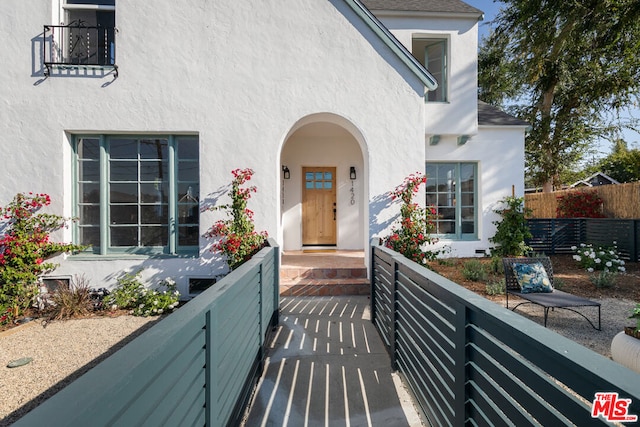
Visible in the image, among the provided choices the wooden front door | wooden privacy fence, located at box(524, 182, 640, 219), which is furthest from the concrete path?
wooden privacy fence, located at box(524, 182, 640, 219)

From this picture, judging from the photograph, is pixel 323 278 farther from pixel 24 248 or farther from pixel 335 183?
pixel 24 248

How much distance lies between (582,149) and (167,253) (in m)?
19.7

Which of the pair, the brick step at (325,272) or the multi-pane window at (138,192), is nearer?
the multi-pane window at (138,192)

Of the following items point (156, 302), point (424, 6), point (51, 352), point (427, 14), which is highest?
point (424, 6)

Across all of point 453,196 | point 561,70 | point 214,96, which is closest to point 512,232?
point 453,196

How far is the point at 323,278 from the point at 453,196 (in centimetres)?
443

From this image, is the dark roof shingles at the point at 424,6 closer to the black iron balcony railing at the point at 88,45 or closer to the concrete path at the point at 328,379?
the black iron balcony railing at the point at 88,45

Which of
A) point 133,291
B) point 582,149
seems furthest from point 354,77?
point 582,149

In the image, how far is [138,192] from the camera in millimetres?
5262

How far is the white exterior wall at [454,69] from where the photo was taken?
7.21m

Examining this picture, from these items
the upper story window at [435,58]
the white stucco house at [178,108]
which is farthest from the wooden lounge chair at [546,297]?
the upper story window at [435,58]

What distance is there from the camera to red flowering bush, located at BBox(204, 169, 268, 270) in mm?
4809

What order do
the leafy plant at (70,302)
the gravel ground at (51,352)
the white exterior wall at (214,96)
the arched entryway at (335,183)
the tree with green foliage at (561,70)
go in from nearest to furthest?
the gravel ground at (51,352)
the leafy plant at (70,302)
the white exterior wall at (214,96)
the arched entryway at (335,183)
the tree with green foliage at (561,70)

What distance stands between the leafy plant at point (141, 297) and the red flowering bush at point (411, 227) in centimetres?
375
